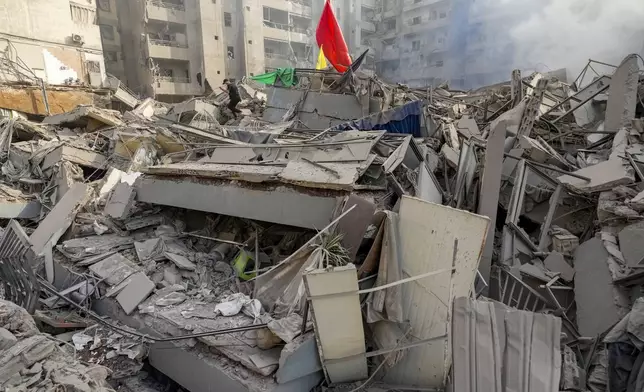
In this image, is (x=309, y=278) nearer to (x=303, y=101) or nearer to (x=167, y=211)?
(x=167, y=211)

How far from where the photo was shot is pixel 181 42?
25.5m

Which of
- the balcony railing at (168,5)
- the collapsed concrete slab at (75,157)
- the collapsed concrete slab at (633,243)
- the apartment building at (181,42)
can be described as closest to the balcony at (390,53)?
the apartment building at (181,42)

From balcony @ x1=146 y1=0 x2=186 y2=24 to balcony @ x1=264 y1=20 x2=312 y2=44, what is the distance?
6.67m

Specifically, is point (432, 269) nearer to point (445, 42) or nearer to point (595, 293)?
point (595, 293)

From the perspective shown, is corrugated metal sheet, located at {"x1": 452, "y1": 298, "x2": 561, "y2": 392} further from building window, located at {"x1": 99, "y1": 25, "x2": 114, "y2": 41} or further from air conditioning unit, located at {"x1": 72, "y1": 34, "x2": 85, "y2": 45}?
building window, located at {"x1": 99, "y1": 25, "x2": 114, "y2": 41}

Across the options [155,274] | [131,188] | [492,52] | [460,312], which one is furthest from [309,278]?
[492,52]

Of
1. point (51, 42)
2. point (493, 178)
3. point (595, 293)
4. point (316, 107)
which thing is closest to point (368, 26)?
point (51, 42)

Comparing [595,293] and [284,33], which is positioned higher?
[284,33]

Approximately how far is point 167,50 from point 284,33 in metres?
10.2

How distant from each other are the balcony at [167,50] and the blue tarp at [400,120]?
68.8 ft

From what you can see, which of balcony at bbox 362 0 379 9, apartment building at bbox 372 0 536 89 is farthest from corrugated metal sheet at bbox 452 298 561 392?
balcony at bbox 362 0 379 9

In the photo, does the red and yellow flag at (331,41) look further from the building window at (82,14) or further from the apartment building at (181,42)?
the building window at (82,14)

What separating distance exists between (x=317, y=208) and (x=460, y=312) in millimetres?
2163

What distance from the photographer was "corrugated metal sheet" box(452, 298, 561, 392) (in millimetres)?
2396
